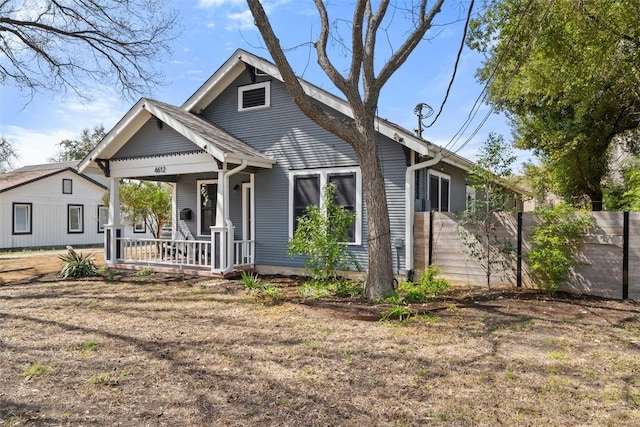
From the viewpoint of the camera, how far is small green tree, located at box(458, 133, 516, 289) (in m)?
8.08

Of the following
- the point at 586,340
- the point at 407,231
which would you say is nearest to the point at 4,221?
the point at 407,231

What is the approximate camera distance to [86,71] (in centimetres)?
1520

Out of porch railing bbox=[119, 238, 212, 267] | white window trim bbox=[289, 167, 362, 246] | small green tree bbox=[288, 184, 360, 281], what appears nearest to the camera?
small green tree bbox=[288, 184, 360, 281]

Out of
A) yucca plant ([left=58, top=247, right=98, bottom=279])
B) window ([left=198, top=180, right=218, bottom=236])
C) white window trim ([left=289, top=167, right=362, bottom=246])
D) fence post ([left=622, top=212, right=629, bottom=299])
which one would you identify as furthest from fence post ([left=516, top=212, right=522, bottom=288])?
yucca plant ([left=58, top=247, right=98, bottom=279])

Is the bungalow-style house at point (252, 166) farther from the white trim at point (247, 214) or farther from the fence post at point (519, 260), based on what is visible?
the fence post at point (519, 260)

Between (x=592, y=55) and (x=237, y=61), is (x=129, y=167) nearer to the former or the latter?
(x=237, y=61)

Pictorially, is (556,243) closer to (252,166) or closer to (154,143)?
(252,166)

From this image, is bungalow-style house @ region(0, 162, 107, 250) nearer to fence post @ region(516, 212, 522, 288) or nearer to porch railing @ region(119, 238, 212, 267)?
porch railing @ region(119, 238, 212, 267)

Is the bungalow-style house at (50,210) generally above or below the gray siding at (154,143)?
below

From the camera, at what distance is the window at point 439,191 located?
1071cm

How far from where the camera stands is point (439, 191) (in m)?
11.2

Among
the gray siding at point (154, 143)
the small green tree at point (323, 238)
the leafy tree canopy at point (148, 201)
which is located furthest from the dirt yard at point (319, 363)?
the leafy tree canopy at point (148, 201)

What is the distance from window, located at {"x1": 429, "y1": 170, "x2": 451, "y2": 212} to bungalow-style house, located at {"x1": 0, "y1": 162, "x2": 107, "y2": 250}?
56.2 feet

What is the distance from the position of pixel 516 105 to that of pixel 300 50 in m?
14.9
